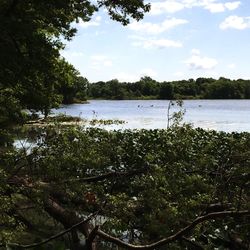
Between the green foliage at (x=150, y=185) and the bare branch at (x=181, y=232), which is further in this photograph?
the green foliage at (x=150, y=185)

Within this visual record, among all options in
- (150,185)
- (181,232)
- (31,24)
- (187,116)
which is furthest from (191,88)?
(181,232)

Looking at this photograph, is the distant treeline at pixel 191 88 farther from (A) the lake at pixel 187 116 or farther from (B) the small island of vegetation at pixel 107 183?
(B) the small island of vegetation at pixel 107 183

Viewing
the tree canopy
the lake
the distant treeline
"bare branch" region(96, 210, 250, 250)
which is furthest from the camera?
the distant treeline

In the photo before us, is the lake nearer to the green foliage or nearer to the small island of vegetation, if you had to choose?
the small island of vegetation

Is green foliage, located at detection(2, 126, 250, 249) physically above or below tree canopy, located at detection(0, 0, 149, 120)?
below

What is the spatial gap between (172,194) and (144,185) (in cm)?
52

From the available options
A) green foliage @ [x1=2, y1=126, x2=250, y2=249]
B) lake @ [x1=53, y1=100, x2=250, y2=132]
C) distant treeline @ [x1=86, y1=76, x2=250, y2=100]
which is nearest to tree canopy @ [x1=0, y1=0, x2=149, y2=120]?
green foliage @ [x1=2, y1=126, x2=250, y2=249]

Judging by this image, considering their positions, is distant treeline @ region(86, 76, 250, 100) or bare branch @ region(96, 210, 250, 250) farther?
distant treeline @ region(86, 76, 250, 100)

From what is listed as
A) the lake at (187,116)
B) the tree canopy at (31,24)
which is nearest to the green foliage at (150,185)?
the tree canopy at (31,24)

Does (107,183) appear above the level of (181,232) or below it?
below

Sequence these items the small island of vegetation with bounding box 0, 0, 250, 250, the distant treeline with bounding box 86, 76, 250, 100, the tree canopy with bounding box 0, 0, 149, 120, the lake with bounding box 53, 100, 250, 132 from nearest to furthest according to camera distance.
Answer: the small island of vegetation with bounding box 0, 0, 250, 250 → the tree canopy with bounding box 0, 0, 149, 120 → the lake with bounding box 53, 100, 250, 132 → the distant treeline with bounding box 86, 76, 250, 100

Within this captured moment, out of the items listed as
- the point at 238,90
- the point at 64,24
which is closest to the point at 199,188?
the point at 64,24

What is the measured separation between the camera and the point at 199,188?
7.03m

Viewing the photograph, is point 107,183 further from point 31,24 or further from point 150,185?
point 31,24
